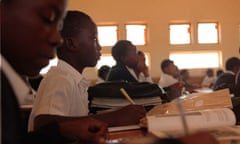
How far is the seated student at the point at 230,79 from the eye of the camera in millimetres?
3493

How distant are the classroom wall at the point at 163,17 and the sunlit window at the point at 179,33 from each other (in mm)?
133

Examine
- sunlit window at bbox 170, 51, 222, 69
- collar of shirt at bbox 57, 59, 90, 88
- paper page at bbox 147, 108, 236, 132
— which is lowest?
sunlit window at bbox 170, 51, 222, 69

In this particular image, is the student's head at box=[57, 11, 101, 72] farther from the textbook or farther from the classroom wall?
the classroom wall

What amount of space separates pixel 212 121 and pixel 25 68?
53 cm

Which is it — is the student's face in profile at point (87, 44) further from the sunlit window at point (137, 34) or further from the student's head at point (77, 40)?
the sunlit window at point (137, 34)

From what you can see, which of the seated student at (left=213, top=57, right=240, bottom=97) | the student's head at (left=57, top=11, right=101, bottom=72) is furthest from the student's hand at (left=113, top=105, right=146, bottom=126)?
the seated student at (left=213, top=57, right=240, bottom=97)

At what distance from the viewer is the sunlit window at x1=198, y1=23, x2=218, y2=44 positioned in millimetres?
8586

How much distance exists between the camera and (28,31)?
2.03ft

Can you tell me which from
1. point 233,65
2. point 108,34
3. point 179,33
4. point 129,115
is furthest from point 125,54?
point 179,33

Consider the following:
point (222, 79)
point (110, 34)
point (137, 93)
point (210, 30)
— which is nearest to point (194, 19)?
point (210, 30)

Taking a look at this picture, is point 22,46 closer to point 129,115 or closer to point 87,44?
point 129,115

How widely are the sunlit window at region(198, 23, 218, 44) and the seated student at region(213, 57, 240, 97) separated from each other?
3582 millimetres

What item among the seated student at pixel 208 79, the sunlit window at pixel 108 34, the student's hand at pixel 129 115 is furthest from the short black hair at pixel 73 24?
the sunlit window at pixel 108 34

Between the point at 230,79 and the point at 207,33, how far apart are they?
4443mm
